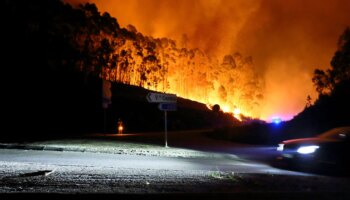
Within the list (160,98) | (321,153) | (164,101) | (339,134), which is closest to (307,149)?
(321,153)

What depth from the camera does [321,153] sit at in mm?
13852

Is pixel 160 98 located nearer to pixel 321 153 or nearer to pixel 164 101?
pixel 164 101

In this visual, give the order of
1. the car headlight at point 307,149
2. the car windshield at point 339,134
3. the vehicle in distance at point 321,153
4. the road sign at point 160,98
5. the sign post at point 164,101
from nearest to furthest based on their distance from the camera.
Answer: the vehicle in distance at point 321,153 → the car headlight at point 307,149 → the car windshield at point 339,134 → the road sign at point 160,98 → the sign post at point 164,101

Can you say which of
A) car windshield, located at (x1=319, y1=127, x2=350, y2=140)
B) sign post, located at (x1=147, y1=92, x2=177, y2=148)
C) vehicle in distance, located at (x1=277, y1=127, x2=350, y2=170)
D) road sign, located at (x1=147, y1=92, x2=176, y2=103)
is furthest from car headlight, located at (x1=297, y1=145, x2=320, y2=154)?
road sign, located at (x1=147, y1=92, x2=176, y2=103)

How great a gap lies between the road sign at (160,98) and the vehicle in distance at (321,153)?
9.04 m

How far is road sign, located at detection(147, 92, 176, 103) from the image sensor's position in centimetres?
2230

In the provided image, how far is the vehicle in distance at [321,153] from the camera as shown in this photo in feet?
45.1

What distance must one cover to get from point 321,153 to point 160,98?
1019 cm

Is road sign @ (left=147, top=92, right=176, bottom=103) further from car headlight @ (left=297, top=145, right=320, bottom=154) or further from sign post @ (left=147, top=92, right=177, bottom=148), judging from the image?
car headlight @ (left=297, top=145, right=320, bottom=154)

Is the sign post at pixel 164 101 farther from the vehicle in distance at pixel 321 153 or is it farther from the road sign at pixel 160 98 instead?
the vehicle in distance at pixel 321 153

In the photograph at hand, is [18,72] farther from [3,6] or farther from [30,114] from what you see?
[30,114]

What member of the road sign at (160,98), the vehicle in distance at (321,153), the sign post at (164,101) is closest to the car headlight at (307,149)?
the vehicle in distance at (321,153)

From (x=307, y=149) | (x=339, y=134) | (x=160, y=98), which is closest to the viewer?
(x=307, y=149)

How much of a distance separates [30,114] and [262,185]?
1672 inches
